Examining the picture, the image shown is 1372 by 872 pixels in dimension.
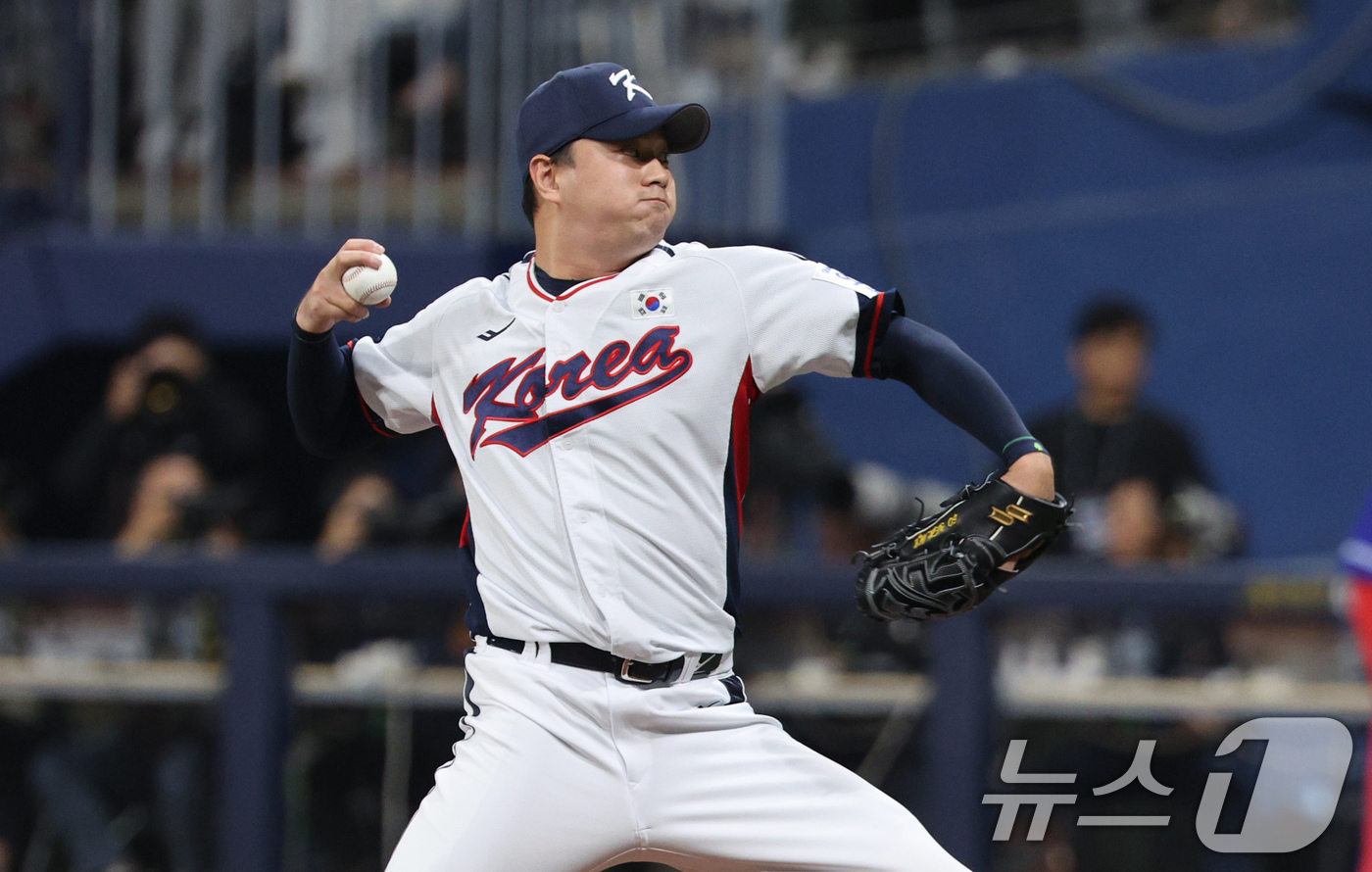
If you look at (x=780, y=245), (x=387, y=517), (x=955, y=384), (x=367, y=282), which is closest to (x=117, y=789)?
(x=387, y=517)

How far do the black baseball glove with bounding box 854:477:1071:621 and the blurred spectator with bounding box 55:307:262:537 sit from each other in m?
3.48

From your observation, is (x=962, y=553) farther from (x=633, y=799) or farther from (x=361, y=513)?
(x=361, y=513)

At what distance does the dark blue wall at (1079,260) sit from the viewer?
22.0 feet

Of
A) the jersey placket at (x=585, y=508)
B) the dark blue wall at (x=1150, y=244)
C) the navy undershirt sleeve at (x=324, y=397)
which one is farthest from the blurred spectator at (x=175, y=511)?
the dark blue wall at (x=1150, y=244)

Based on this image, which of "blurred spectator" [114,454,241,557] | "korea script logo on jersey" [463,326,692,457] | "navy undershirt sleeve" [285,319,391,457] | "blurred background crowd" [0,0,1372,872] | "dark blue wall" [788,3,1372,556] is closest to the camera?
"korea script logo on jersey" [463,326,692,457]

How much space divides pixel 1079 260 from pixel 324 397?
5.23 m

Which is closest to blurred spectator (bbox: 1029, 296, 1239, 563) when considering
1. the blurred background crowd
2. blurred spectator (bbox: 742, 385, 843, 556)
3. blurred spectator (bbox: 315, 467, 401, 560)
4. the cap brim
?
the blurred background crowd

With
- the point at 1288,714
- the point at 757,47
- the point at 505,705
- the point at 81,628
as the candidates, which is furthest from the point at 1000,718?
the point at 757,47

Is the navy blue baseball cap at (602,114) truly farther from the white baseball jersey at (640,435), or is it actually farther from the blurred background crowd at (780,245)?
the blurred background crowd at (780,245)

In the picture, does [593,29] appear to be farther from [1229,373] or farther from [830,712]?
[830,712]

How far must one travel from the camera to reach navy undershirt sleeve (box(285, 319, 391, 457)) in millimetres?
2924

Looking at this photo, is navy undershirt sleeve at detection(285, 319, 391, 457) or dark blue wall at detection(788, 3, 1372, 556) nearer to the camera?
navy undershirt sleeve at detection(285, 319, 391, 457)

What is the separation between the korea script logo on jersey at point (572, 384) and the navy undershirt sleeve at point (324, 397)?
0.91ft

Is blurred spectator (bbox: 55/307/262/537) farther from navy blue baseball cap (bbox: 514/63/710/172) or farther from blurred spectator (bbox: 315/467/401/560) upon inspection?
navy blue baseball cap (bbox: 514/63/710/172)
